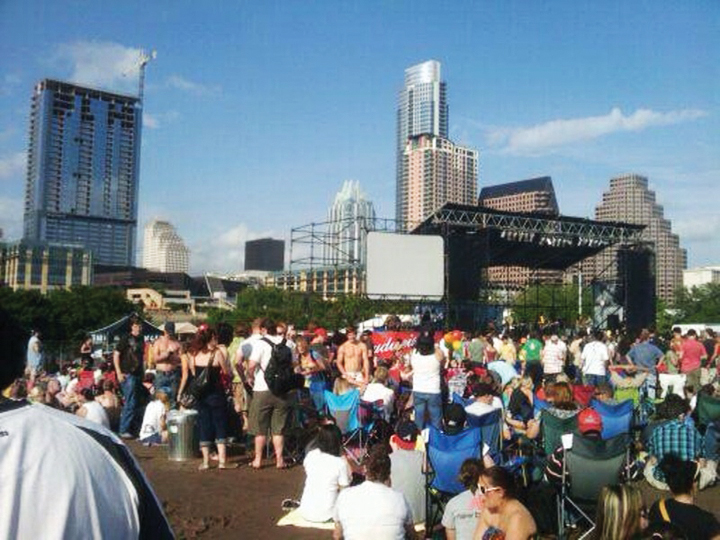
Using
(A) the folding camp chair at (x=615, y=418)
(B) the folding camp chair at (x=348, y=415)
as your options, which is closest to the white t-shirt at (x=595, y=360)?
(A) the folding camp chair at (x=615, y=418)

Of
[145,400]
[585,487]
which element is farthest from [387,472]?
[145,400]

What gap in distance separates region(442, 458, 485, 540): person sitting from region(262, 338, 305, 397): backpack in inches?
126

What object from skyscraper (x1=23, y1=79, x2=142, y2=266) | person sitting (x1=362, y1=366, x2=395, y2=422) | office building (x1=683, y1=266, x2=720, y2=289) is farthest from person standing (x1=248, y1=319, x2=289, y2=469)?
skyscraper (x1=23, y1=79, x2=142, y2=266)

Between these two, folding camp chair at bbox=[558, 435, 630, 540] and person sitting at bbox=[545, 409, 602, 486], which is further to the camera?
person sitting at bbox=[545, 409, 602, 486]

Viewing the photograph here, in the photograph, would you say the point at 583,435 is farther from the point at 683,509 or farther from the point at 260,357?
the point at 260,357

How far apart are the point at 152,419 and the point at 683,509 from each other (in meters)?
7.25

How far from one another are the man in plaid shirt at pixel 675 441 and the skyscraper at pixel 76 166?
620 feet

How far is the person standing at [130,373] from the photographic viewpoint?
984 centimetres

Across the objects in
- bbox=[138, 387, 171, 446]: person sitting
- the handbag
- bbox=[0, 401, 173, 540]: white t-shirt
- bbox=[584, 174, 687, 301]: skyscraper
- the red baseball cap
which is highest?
bbox=[584, 174, 687, 301]: skyscraper

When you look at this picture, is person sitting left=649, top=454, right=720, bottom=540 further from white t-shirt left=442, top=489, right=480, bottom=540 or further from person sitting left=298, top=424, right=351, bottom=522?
person sitting left=298, top=424, right=351, bottom=522

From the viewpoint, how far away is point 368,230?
24.5 m

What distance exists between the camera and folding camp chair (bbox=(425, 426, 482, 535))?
5766 mm

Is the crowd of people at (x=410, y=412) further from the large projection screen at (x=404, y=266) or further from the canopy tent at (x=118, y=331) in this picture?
the large projection screen at (x=404, y=266)

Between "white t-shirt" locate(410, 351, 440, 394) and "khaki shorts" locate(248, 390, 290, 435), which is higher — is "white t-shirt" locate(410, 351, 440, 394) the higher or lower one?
the higher one
